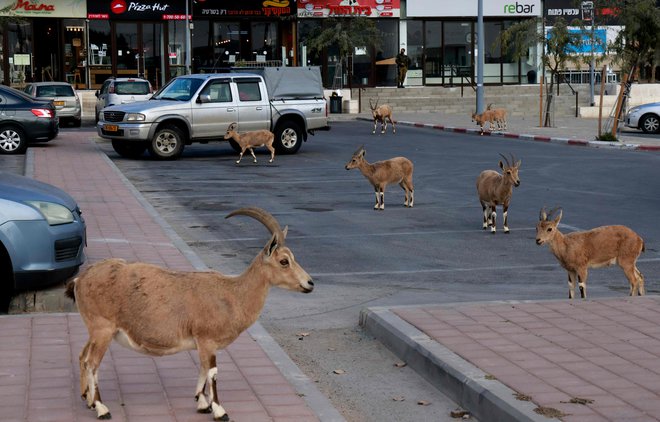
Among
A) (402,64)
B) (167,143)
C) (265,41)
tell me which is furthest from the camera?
(265,41)

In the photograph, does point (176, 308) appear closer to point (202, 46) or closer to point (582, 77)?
point (202, 46)

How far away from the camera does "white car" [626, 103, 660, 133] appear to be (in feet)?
121

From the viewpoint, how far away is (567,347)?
27.0 feet

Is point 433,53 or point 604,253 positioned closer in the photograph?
point 604,253

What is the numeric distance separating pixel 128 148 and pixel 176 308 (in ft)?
72.6

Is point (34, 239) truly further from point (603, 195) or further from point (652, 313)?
point (603, 195)

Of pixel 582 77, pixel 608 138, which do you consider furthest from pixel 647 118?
pixel 582 77

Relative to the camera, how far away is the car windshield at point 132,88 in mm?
39500

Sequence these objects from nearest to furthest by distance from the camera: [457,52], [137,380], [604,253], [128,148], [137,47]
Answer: [137,380] < [604,253] < [128,148] < [137,47] < [457,52]

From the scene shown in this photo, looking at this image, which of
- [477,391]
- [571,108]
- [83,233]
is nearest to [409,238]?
[83,233]

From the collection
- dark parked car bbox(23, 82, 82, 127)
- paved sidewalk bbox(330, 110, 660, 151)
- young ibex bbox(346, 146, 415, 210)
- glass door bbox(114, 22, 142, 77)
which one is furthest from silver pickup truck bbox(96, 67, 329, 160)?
glass door bbox(114, 22, 142, 77)

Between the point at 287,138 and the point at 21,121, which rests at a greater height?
the point at 21,121

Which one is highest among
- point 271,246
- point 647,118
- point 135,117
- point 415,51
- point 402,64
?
point 415,51

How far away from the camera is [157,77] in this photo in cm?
5509
